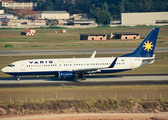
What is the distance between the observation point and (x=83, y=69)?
162ft

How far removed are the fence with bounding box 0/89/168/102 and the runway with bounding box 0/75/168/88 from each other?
582 cm

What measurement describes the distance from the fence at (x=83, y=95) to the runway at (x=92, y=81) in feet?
19.1

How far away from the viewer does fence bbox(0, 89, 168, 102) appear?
3816cm

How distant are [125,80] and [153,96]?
39.0 ft

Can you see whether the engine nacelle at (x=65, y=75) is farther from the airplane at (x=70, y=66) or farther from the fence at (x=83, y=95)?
the fence at (x=83, y=95)

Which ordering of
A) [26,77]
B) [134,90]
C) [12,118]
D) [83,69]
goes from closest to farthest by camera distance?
[12,118], [134,90], [83,69], [26,77]

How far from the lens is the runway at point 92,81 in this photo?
47.7 m

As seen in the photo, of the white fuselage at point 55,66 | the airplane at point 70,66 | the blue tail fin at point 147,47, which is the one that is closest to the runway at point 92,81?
the airplane at point 70,66

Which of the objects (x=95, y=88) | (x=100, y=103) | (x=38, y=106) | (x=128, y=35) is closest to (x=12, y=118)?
(x=38, y=106)

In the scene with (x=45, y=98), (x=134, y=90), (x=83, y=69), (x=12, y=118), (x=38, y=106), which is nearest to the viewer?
(x=12, y=118)

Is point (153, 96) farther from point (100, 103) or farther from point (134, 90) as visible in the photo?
point (100, 103)

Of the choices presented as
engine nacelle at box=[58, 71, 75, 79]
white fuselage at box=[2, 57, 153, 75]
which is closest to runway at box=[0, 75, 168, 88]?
engine nacelle at box=[58, 71, 75, 79]

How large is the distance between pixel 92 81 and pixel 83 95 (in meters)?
10.8

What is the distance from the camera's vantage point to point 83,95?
39.4 metres
